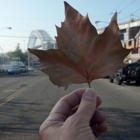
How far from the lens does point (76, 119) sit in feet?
5.12

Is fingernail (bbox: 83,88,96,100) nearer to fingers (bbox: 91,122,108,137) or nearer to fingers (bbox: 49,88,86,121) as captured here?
fingers (bbox: 49,88,86,121)

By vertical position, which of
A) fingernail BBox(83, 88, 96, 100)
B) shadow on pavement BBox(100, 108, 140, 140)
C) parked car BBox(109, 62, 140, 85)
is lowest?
shadow on pavement BBox(100, 108, 140, 140)

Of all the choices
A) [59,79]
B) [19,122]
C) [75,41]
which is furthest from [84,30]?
[19,122]

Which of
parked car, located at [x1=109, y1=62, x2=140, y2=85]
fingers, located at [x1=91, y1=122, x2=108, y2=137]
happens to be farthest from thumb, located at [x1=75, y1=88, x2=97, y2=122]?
parked car, located at [x1=109, y1=62, x2=140, y2=85]

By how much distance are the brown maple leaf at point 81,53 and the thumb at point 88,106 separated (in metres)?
0.11

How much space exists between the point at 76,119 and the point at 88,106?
0.12 meters

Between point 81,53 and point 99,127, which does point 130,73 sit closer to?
point 99,127

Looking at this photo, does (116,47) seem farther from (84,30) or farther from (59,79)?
(59,79)

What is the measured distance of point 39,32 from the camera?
77.2m

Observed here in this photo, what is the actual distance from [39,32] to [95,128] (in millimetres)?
77139

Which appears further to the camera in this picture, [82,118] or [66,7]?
[82,118]

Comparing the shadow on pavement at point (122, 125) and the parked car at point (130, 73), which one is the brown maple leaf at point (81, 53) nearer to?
the shadow on pavement at point (122, 125)

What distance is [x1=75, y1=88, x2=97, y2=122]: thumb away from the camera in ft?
5.14

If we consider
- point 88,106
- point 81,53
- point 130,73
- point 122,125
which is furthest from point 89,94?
point 130,73
